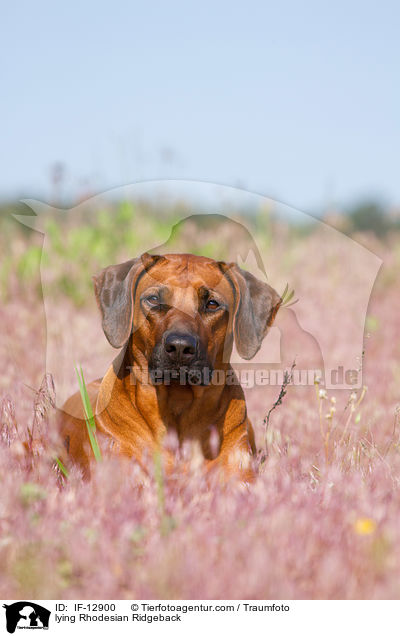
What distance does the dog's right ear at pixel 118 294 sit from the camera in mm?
3996

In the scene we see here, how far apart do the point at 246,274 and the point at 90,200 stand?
105 centimetres

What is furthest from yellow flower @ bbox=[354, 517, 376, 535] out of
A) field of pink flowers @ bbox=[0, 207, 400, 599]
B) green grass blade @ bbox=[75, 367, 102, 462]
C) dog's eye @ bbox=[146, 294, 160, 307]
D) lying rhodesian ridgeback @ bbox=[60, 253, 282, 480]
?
dog's eye @ bbox=[146, 294, 160, 307]

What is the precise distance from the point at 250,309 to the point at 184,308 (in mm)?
434

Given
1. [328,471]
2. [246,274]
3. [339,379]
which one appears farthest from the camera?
[339,379]

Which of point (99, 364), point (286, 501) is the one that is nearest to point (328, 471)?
point (286, 501)

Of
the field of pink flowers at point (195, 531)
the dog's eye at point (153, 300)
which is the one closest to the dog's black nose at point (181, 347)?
the dog's eye at point (153, 300)

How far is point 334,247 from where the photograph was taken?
33.6 feet

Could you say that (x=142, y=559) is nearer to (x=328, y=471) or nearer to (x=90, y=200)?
(x=328, y=471)

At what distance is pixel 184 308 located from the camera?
12.8 ft

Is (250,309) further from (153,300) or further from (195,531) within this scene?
(195,531)

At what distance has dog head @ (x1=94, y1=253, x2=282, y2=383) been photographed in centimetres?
376

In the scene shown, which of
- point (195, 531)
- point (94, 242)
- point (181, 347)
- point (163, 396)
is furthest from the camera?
point (94, 242)

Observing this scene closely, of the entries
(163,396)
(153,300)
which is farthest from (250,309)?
(163,396)
